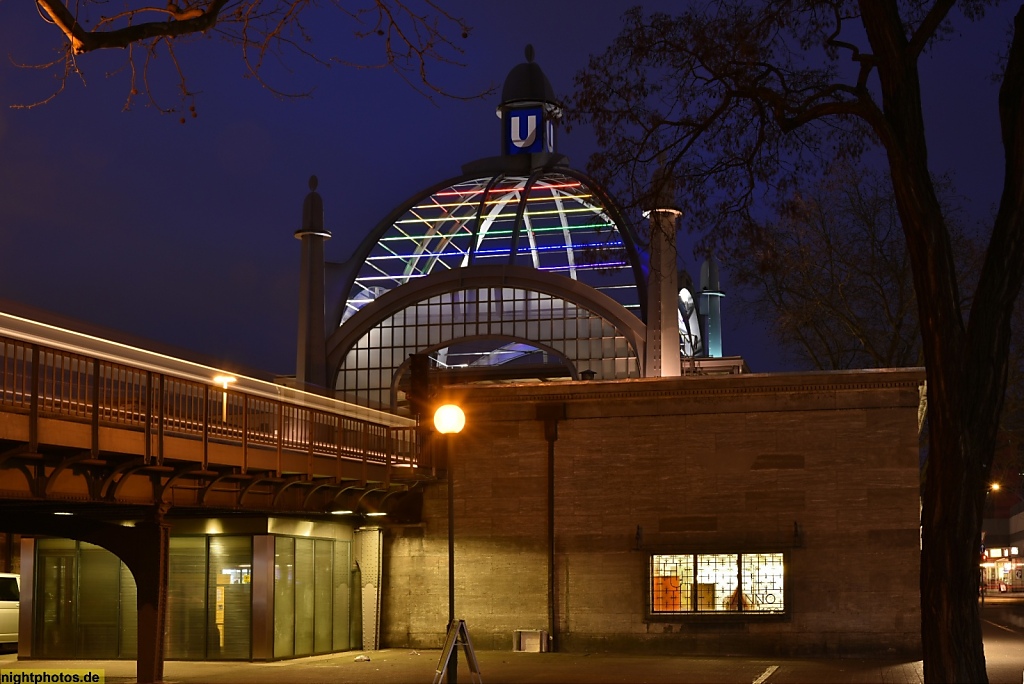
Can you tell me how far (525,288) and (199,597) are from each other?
21530mm

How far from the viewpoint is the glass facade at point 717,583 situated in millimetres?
27469

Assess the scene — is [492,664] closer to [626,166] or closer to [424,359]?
[424,359]

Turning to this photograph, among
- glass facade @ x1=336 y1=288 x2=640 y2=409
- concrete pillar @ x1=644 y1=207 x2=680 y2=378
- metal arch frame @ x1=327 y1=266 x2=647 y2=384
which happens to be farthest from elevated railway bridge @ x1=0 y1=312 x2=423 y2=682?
glass facade @ x1=336 y1=288 x2=640 y2=409

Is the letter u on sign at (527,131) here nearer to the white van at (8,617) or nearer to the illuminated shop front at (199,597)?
the illuminated shop front at (199,597)

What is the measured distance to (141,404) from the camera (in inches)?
745

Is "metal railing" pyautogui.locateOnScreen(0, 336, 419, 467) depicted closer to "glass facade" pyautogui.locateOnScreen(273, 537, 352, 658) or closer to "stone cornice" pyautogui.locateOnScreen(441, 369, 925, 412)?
"glass facade" pyautogui.locateOnScreen(273, 537, 352, 658)

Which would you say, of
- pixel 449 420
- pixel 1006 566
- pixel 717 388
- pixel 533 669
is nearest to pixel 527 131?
pixel 717 388

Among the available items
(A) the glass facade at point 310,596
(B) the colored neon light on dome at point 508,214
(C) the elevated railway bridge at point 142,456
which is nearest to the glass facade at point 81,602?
(C) the elevated railway bridge at point 142,456

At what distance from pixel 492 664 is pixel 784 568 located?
655 centimetres

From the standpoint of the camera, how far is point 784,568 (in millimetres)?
27344

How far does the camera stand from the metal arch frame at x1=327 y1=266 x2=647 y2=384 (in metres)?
45.3

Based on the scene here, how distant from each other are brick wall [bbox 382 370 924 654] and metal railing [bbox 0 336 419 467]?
3.27m

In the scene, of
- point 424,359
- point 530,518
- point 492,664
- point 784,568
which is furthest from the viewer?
point 530,518

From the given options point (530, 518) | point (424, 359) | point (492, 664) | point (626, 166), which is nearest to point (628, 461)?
point (530, 518)
